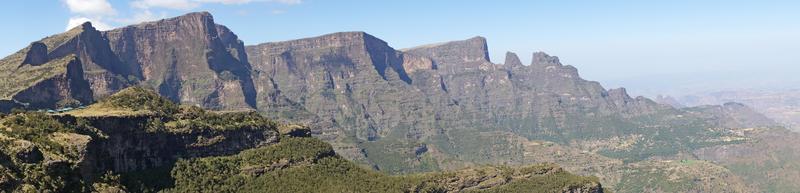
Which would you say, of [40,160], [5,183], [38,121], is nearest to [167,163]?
[38,121]

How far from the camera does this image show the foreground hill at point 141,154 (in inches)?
4766

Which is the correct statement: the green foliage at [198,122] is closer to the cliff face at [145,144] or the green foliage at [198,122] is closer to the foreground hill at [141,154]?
the foreground hill at [141,154]

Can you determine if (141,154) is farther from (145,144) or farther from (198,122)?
(198,122)

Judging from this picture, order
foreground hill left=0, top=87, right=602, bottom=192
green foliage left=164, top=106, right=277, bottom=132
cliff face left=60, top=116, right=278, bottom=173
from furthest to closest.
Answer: green foliage left=164, top=106, right=277, bottom=132
cliff face left=60, top=116, right=278, bottom=173
foreground hill left=0, top=87, right=602, bottom=192

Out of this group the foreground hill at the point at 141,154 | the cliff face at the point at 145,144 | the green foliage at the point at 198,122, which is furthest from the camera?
the green foliage at the point at 198,122

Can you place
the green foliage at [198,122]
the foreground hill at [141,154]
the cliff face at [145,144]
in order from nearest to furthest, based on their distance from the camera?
1. the foreground hill at [141,154]
2. the cliff face at [145,144]
3. the green foliage at [198,122]

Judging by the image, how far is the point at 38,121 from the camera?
143 m

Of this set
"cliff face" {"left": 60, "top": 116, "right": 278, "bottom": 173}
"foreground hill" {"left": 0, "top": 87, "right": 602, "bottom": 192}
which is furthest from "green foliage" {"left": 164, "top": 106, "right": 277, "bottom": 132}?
"cliff face" {"left": 60, "top": 116, "right": 278, "bottom": 173}

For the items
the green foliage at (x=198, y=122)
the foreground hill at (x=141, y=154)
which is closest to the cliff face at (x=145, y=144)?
the foreground hill at (x=141, y=154)

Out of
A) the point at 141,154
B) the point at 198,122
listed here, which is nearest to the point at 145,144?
the point at 141,154

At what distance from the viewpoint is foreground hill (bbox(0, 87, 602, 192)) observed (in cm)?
12106

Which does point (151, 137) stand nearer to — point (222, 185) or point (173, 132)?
point (173, 132)

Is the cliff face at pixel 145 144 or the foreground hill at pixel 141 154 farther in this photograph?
the cliff face at pixel 145 144

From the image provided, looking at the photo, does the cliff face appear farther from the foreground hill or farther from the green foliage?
the green foliage
